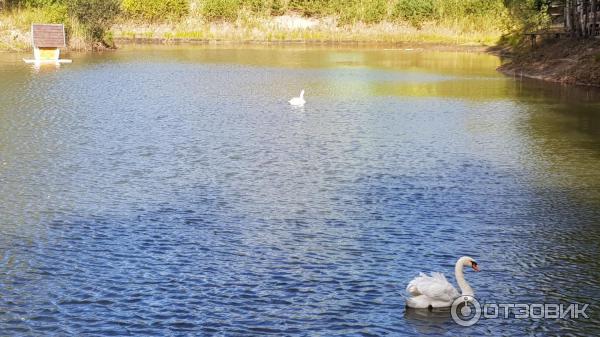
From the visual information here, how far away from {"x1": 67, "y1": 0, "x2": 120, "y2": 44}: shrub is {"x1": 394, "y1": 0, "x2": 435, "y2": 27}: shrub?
3324 centimetres

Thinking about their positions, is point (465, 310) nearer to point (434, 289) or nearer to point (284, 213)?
point (434, 289)

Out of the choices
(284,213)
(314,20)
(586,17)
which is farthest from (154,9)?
(284,213)

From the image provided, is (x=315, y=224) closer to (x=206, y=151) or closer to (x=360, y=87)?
(x=206, y=151)

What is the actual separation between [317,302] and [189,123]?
17.4 m

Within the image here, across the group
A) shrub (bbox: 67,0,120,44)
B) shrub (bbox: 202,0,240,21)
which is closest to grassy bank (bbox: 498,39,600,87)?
shrub (bbox: 67,0,120,44)

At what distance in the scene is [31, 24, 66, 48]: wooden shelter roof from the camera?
53.4m

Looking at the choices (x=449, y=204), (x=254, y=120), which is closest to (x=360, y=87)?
(x=254, y=120)

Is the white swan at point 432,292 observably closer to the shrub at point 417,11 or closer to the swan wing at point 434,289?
the swan wing at point 434,289

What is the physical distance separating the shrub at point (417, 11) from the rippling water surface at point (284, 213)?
5652 centimetres

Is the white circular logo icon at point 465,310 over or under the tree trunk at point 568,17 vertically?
under

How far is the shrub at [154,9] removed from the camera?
306ft

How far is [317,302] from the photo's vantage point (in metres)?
11.8

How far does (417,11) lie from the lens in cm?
9012

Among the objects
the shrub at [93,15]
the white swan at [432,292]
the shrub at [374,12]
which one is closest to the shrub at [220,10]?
the shrub at [374,12]
